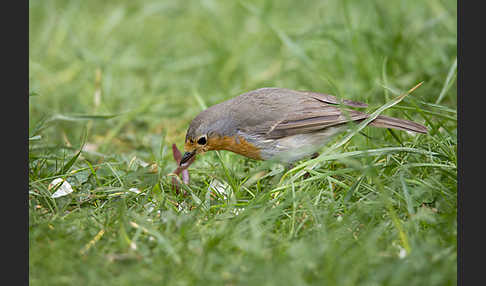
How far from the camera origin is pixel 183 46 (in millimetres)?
7855

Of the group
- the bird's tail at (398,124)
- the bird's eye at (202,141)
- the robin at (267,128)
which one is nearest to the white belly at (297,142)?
the robin at (267,128)

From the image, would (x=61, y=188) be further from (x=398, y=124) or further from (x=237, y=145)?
(x=398, y=124)

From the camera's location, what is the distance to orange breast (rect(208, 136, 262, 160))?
4.32 meters

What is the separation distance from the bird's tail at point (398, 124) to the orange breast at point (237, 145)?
3.13 feet

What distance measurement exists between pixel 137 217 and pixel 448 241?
1860mm

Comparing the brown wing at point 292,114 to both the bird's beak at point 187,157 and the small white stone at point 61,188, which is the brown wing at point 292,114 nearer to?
the bird's beak at point 187,157

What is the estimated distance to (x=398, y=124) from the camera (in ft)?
13.2

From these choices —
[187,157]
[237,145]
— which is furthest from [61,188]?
[237,145]

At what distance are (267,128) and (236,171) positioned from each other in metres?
0.46

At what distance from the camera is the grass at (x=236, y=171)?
2.91 metres

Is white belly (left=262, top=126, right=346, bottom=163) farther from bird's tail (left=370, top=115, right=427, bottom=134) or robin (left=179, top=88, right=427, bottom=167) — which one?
bird's tail (left=370, top=115, right=427, bottom=134)

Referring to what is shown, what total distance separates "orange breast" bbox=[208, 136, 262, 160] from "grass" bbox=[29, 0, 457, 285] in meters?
0.19

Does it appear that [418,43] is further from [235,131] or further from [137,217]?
[137,217]

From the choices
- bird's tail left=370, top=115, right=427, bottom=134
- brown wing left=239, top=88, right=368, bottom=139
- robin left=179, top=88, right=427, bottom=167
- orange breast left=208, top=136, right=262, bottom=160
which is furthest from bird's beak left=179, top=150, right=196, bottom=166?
bird's tail left=370, top=115, right=427, bottom=134
